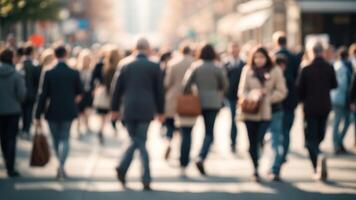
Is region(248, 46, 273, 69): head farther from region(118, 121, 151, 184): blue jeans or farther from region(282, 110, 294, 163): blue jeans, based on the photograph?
region(282, 110, 294, 163): blue jeans

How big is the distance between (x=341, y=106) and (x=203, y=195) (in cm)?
549

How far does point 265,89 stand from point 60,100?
2.72 m

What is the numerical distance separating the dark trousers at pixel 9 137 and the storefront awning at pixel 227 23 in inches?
2250

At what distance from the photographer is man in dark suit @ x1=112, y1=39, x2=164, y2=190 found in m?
10.0

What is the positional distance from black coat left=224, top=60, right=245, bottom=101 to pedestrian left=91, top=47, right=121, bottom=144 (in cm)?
202

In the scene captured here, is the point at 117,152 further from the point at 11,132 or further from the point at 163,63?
the point at 11,132

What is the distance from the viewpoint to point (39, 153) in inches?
426

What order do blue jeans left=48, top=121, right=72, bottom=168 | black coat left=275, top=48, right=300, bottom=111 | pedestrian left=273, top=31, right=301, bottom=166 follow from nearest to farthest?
blue jeans left=48, top=121, right=72, bottom=168 → pedestrian left=273, top=31, right=301, bottom=166 → black coat left=275, top=48, right=300, bottom=111

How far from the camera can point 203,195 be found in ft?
31.1

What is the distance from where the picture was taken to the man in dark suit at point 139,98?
1000 cm

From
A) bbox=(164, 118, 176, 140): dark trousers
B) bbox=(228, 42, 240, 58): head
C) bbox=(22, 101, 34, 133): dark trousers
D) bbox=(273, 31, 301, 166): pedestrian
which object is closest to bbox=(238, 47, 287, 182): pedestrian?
bbox=(273, 31, 301, 166): pedestrian

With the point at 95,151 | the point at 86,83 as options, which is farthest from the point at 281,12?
the point at 95,151

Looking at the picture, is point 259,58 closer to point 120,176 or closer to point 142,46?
point 142,46

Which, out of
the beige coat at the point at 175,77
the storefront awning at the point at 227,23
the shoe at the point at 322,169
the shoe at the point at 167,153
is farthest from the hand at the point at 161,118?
the storefront awning at the point at 227,23
